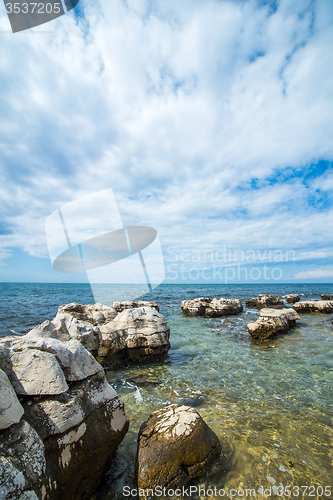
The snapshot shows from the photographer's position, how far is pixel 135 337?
927cm

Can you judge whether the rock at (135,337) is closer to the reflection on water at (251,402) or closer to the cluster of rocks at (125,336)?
the cluster of rocks at (125,336)

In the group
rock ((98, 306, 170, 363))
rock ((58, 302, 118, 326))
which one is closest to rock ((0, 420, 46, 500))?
rock ((98, 306, 170, 363))

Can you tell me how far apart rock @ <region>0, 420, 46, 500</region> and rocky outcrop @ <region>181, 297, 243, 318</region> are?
19.6 m

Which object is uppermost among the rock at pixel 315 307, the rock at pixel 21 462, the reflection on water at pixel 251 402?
the rock at pixel 21 462

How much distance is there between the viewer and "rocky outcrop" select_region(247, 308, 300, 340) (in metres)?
12.6

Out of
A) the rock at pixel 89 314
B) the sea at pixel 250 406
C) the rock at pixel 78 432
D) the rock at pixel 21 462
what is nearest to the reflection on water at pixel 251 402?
the sea at pixel 250 406

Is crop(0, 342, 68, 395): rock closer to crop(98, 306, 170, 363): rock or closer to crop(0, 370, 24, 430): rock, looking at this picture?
crop(0, 370, 24, 430): rock

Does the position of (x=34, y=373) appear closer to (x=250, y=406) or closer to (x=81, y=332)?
(x=81, y=332)

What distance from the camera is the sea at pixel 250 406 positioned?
3.55 m

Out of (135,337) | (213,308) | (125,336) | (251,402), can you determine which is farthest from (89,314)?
(213,308)

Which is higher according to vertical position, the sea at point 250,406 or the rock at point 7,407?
the rock at point 7,407

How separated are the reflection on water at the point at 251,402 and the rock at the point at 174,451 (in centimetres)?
25

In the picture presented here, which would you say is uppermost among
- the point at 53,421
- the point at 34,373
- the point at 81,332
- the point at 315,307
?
the point at 34,373

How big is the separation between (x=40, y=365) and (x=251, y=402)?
18.0 ft
